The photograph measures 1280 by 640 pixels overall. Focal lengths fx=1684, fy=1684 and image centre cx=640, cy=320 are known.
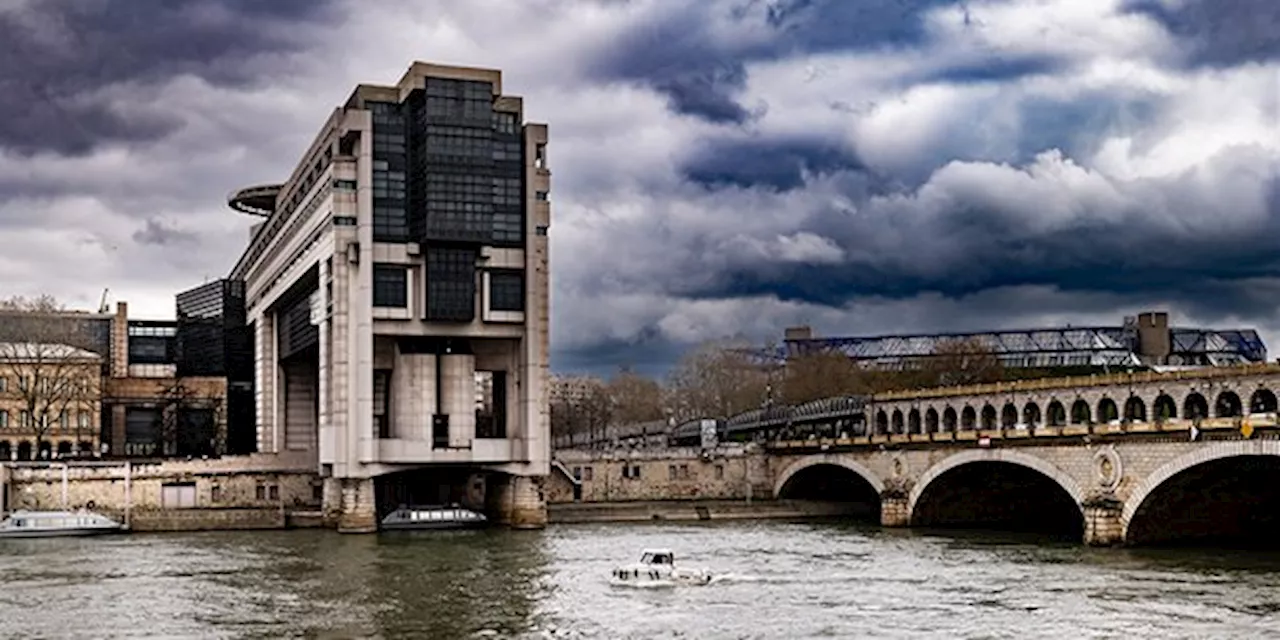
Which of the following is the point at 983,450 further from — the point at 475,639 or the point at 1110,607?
the point at 475,639

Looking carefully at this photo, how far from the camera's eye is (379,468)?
11938cm

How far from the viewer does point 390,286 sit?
389 feet

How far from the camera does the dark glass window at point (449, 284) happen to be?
118 metres

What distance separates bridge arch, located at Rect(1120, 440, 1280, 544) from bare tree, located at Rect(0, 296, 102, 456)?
344 ft

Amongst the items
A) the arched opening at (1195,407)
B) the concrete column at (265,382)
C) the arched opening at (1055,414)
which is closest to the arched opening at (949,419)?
the arched opening at (1055,414)

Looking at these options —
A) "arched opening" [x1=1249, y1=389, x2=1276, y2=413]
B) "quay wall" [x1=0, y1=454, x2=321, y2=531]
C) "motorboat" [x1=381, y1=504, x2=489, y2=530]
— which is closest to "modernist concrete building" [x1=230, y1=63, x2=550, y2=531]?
"motorboat" [x1=381, y1=504, x2=489, y2=530]

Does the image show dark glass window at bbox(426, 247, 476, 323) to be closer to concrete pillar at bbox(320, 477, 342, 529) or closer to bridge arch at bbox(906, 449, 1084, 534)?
concrete pillar at bbox(320, 477, 342, 529)

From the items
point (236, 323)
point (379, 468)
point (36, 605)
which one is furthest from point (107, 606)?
point (236, 323)

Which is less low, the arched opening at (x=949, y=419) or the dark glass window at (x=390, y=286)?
the dark glass window at (x=390, y=286)

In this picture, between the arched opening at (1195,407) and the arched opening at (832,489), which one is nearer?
the arched opening at (1195,407)

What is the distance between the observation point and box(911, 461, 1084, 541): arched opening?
116500 mm

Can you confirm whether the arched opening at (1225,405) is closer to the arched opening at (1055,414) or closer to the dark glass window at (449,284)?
the arched opening at (1055,414)

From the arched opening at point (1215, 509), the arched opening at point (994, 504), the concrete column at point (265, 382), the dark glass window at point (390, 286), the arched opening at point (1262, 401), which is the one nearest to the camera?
the arched opening at point (1215, 509)

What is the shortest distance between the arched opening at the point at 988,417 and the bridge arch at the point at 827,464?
9824 mm
